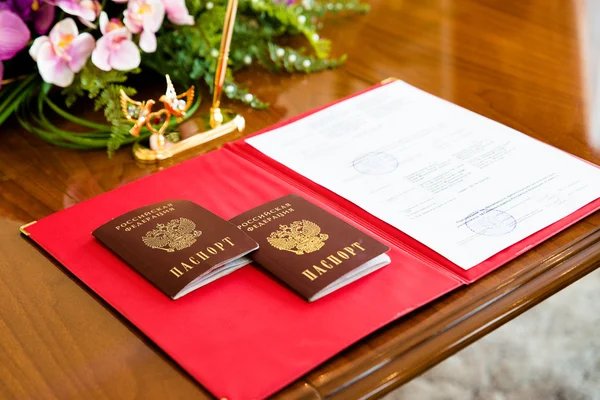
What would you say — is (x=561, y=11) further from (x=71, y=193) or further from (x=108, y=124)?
(x=71, y=193)

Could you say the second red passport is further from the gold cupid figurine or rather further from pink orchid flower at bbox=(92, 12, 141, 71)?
pink orchid flower at bbox=(92, 12, 141, 71)

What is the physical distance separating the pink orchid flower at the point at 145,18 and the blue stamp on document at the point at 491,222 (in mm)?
520

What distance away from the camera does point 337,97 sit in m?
1.27

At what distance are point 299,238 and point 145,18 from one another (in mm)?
445

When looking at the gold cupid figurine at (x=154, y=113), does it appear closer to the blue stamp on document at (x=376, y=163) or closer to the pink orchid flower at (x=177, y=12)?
the pink orchid flower at (x=177, y=12)

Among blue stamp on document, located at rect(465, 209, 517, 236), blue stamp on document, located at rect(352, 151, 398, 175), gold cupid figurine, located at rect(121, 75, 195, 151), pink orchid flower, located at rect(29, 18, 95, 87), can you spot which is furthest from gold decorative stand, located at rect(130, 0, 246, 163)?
blue stamp on document, located at rect(465, 209, 517, 236)

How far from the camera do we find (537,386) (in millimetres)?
1686

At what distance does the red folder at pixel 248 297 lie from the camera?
75cm

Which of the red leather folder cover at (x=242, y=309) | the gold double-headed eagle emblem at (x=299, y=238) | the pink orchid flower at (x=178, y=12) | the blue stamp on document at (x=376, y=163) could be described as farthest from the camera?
the pink orchid flower at (x=178, y=12)

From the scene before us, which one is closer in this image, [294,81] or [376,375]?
[376,375]

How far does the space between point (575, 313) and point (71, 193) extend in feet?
4.32

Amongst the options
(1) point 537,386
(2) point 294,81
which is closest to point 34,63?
(2) point 294,81

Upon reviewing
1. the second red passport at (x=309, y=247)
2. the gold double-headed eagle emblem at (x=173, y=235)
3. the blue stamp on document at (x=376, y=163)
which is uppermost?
the gold double-headed eagle emblem at (x=173, y=235)

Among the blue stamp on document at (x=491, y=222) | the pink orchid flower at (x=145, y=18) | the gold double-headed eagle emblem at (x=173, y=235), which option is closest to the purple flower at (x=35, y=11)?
Answer: the pink orchid flower at (x=145, y=18)
